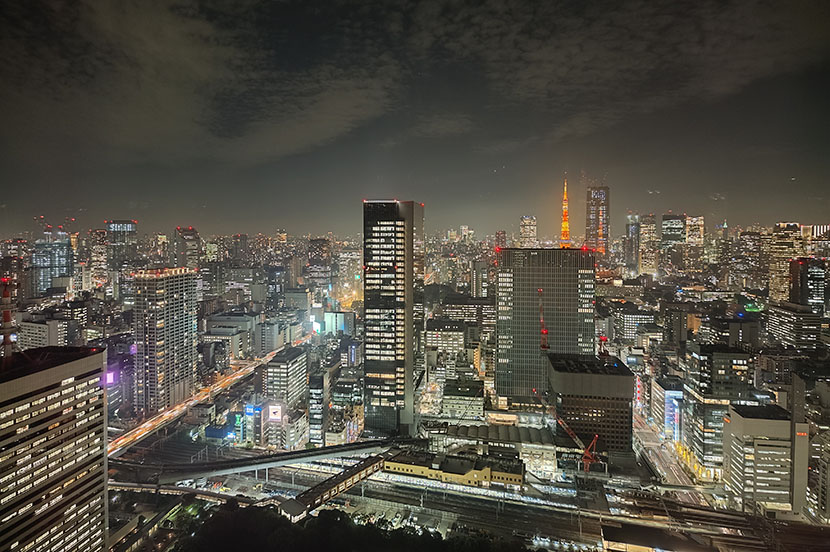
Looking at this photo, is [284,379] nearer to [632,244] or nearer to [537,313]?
[537,313]

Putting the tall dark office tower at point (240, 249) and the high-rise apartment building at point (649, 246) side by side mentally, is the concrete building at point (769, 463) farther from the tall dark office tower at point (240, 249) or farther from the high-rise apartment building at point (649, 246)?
the tall dark office tower at point (240, 249)

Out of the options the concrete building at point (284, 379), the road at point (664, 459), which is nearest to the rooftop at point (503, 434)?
the road at point (664, 459)

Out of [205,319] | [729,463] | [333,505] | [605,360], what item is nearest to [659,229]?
[605,360]

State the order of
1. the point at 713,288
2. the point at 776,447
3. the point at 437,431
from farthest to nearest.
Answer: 1. the point at 713,288
2. the point at 437,431
3. the point at 776,447

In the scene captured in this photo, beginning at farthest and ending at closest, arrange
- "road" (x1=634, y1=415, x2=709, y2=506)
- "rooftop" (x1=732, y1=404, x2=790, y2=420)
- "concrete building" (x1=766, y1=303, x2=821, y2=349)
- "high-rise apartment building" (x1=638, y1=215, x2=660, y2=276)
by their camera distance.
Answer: "high-rise apartment building" (x1=638, y1=215, x2=660, y2=276), "concrete building" (x1=766, y1=303, x2=821, y2=349), "road" (x1=634, y1=415, x2=709, y2=506), "rooftop" (x1=732, y1=404, x2=790, y2=420)

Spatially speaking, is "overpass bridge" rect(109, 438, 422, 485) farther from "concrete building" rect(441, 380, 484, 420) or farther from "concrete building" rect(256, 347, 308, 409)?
"concrete building" rect(256, 347, 308, 409)

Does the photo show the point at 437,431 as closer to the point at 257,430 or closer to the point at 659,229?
the point at 257,430

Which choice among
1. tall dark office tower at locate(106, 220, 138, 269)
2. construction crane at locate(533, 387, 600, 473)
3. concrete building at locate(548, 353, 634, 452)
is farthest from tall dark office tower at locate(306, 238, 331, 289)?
construction crane at locate(533, 387, 600, 473)
